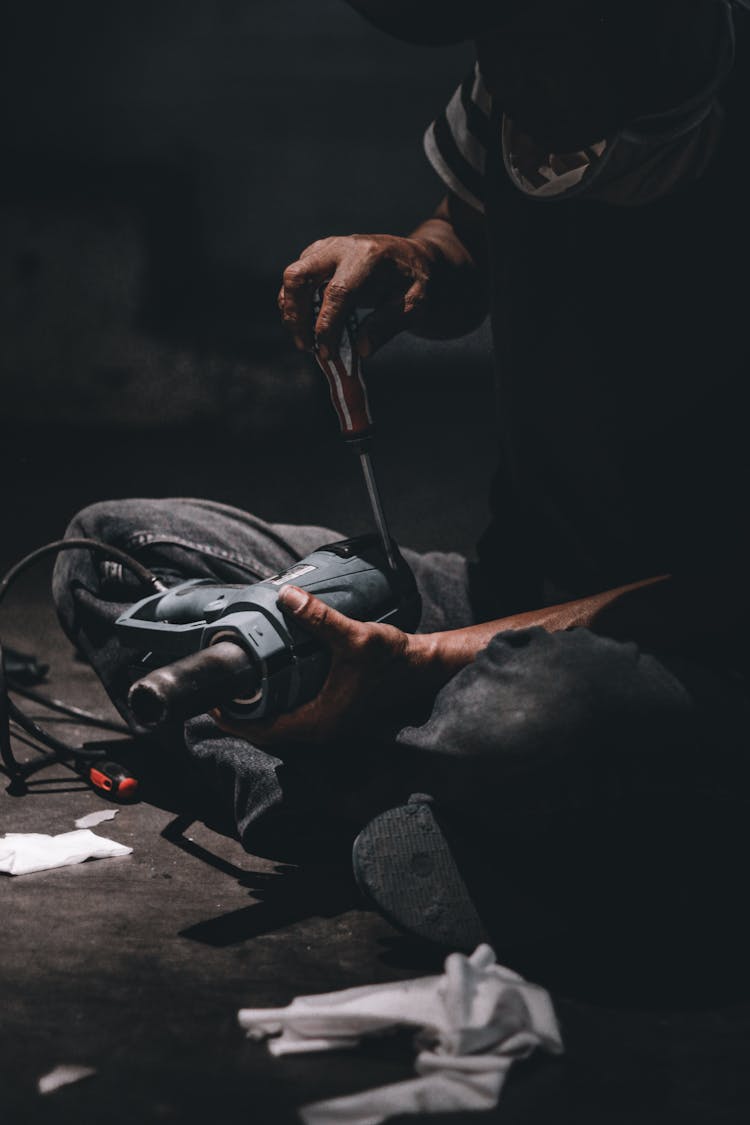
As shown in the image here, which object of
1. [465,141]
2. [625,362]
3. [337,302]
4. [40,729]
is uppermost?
[465,141]

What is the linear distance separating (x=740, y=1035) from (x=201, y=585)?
0.62 m

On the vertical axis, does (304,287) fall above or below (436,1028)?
above

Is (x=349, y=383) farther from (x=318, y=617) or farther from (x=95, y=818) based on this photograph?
(x=95, y=818)

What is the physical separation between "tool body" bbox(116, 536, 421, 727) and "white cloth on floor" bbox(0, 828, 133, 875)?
0.59 ft

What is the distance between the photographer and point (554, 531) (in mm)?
1347

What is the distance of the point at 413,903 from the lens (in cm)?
97

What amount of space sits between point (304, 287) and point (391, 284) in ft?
0.39

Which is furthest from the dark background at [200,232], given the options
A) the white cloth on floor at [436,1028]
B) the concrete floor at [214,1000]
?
the white cloth on floor at [436,1028]

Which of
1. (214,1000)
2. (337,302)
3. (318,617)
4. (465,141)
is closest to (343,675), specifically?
(318,617)

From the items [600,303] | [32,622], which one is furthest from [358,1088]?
[32,622]

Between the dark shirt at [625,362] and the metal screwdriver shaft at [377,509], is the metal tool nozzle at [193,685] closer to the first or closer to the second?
the metal screwdriver shaft at [377,509]

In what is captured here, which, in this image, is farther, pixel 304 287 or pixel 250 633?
pixel 304 287

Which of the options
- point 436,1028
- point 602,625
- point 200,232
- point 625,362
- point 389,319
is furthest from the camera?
point 200,232

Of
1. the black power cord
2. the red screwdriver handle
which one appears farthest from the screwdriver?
the black power cord
